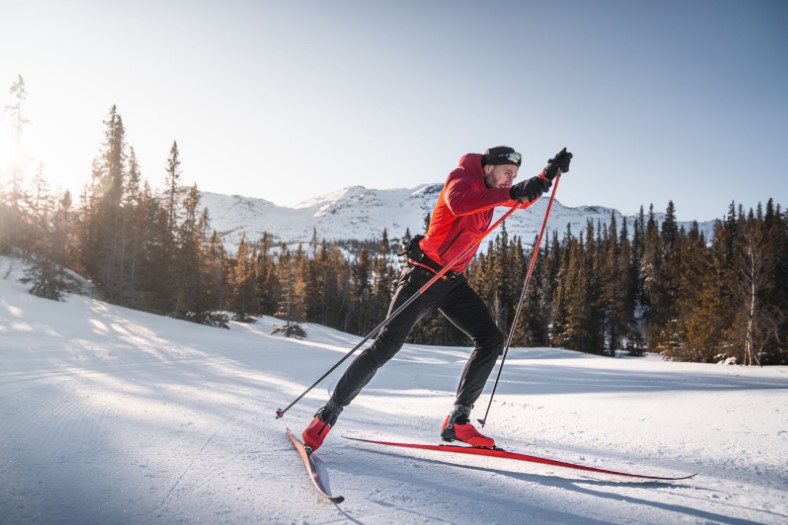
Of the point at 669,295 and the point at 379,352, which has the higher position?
the point at 669,295

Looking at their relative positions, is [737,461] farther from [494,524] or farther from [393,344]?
[393,344]

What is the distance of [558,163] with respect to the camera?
293 cm

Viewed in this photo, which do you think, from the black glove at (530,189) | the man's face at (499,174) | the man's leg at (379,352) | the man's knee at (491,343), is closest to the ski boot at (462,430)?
the man's knee at (491,343)

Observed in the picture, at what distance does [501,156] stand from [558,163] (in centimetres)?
44

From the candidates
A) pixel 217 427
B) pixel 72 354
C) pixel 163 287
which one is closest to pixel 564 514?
pixel 217 427

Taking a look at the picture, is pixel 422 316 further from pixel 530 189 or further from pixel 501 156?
pixel 501 156

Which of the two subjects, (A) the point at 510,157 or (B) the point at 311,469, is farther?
(A) the point at 510,157

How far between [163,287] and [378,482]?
30.2 meters

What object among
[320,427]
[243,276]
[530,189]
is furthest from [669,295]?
[320,427]

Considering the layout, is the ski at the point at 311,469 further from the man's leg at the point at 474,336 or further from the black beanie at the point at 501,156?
the black beanie at the point at 501,156

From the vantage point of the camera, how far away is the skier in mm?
2891

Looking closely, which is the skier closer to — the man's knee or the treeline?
the man's knee

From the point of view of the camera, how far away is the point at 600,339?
46.6m

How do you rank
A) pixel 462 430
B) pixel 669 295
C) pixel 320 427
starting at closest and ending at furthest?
pixel 320 427, pixel 462 430, pixel 669 295
